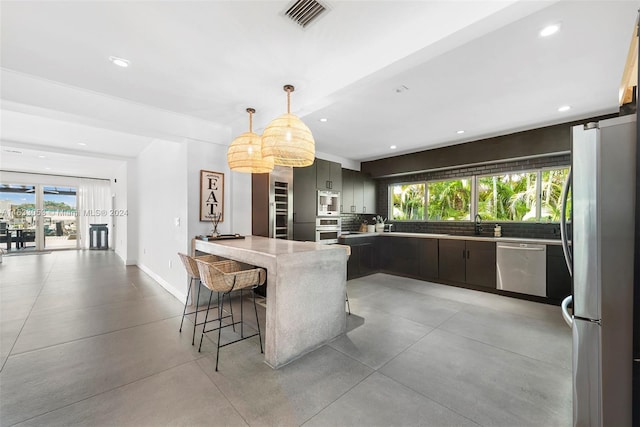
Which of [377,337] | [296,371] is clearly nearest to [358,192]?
[377,337]

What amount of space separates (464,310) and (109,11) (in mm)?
4733

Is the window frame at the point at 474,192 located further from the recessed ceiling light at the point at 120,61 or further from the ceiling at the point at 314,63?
the recessed ceiling light at the point at 120,61

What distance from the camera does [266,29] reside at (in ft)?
6.31

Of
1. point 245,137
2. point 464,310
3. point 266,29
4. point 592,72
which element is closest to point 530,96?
point 592,72

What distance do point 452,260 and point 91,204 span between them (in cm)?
1180

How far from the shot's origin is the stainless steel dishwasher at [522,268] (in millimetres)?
3834

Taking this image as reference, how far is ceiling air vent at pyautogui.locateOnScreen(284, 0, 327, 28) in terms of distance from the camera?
1.70 metres

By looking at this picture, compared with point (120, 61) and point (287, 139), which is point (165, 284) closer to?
point (120, 61)

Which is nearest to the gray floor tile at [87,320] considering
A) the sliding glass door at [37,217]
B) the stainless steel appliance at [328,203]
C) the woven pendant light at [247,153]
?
the woven pendant light at [247,153]

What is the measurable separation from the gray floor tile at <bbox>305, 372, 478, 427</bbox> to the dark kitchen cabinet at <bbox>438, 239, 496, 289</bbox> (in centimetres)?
325

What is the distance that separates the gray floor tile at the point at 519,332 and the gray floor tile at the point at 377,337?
46cm

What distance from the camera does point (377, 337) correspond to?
274 centimetres

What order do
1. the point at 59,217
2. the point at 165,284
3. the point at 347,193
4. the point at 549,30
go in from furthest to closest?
the point at 59,217 < the point at 347,193 < the point at 165,284 < the point at 549,30

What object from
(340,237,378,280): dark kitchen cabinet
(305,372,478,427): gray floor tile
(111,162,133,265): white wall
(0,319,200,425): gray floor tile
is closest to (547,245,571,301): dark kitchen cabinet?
(340,237,378,280): dark kitchen cabinet
